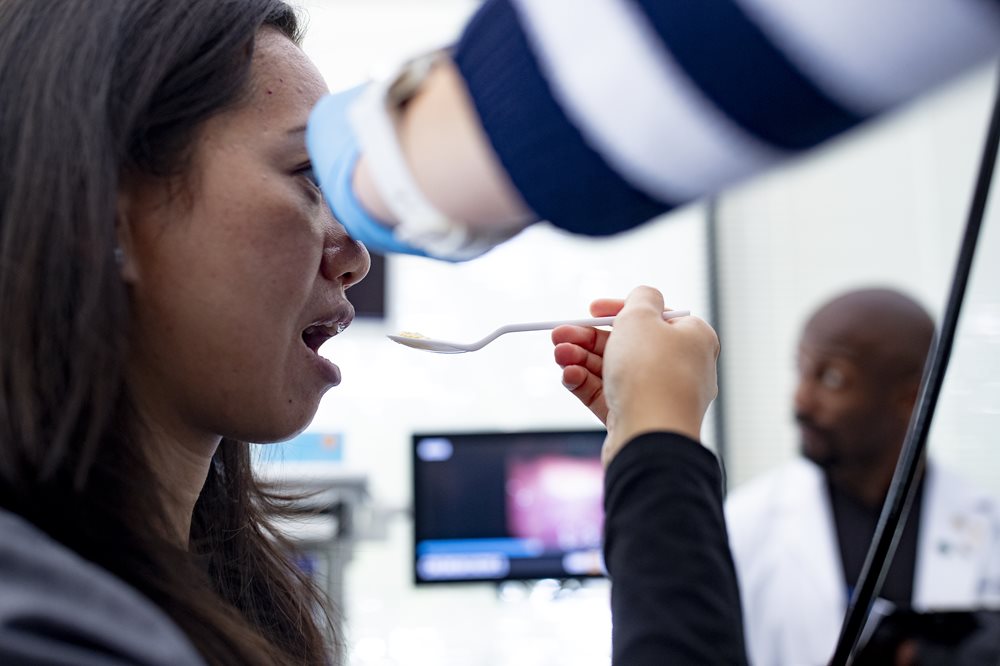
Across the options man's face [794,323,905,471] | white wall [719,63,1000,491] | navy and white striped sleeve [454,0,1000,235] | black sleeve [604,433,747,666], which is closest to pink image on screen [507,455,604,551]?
man's face [794,323,905,471]

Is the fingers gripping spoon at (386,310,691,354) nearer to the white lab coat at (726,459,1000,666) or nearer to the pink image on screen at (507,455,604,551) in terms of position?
the white lab coat at (726,459,1000,666)

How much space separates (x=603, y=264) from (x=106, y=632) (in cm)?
263

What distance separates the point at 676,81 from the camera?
427mm

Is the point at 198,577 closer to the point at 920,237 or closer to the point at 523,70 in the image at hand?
the point at 523,70

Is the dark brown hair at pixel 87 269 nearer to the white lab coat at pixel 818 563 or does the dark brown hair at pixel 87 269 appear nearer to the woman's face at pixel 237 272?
the woman's face at pixel 237 272

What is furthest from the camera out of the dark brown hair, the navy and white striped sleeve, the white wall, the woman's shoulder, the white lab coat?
the white wall

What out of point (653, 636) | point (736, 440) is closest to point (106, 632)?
point (653, 636)

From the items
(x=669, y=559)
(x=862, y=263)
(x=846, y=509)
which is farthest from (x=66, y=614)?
(x=862, y=263)

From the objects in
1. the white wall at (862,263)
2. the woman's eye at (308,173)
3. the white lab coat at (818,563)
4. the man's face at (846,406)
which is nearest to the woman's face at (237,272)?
the woman's eye at (308,173)

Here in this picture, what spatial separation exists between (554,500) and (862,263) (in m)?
1.43

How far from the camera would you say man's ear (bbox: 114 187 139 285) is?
28.3 inches

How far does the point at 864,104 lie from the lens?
0.41m

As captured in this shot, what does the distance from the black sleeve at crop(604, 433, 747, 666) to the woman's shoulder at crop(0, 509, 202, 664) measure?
0.88 feet

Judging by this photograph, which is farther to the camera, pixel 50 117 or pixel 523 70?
pixel 50 117
